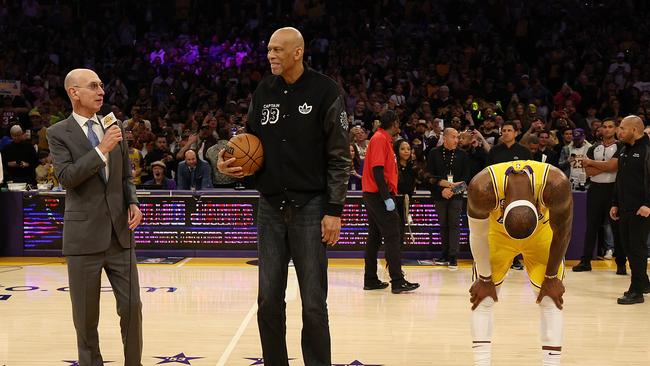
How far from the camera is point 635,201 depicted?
9.13m

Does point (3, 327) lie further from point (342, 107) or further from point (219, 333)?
point (342, 107)

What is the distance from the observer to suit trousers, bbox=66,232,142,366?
5.27m

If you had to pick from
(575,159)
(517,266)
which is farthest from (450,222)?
(575,159)

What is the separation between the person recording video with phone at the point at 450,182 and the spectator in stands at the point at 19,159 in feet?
20.6

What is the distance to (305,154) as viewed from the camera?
490 cm

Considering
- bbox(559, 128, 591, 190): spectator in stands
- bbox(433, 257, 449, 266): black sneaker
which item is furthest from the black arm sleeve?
bbox(559, 128, 591, 190): spectator in stands

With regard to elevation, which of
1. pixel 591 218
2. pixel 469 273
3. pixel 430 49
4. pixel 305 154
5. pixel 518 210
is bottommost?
pixel 469 273

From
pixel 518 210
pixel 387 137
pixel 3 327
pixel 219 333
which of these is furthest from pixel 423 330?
pixel 3 327

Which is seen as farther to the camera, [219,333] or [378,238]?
[378,238]

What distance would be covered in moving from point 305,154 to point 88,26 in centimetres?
1742

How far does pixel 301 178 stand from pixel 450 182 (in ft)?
21.3

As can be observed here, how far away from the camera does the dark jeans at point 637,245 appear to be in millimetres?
8922

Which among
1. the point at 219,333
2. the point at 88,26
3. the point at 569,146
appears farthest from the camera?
the point at 88,26

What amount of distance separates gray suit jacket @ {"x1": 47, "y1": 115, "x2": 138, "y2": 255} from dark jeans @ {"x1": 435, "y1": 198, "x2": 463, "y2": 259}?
6534 mm
